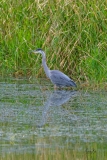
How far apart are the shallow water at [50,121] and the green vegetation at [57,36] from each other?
2.47ft

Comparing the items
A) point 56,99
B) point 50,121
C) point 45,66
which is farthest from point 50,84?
point 50,121

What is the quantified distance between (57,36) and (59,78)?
97 cm

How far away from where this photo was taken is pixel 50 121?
7.86 meters

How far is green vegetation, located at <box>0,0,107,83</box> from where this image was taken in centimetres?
1141

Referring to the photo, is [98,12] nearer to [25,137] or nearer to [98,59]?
[98,59]

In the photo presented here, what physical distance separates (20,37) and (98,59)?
6.91 ft

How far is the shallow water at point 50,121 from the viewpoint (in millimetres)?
6355

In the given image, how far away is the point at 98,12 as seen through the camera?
11.5 m

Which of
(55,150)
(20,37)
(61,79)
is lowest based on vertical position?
(55,150)

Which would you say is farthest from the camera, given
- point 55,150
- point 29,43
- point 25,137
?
point 29,43

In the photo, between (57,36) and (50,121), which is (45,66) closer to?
(57,36)

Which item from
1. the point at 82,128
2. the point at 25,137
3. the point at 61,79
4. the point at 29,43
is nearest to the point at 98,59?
the point at 61,79

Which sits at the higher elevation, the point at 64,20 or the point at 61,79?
the point at 64,20

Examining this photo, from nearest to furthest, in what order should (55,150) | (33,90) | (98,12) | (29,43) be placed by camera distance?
(55,150), (33,90), (98,12), (29,43)
